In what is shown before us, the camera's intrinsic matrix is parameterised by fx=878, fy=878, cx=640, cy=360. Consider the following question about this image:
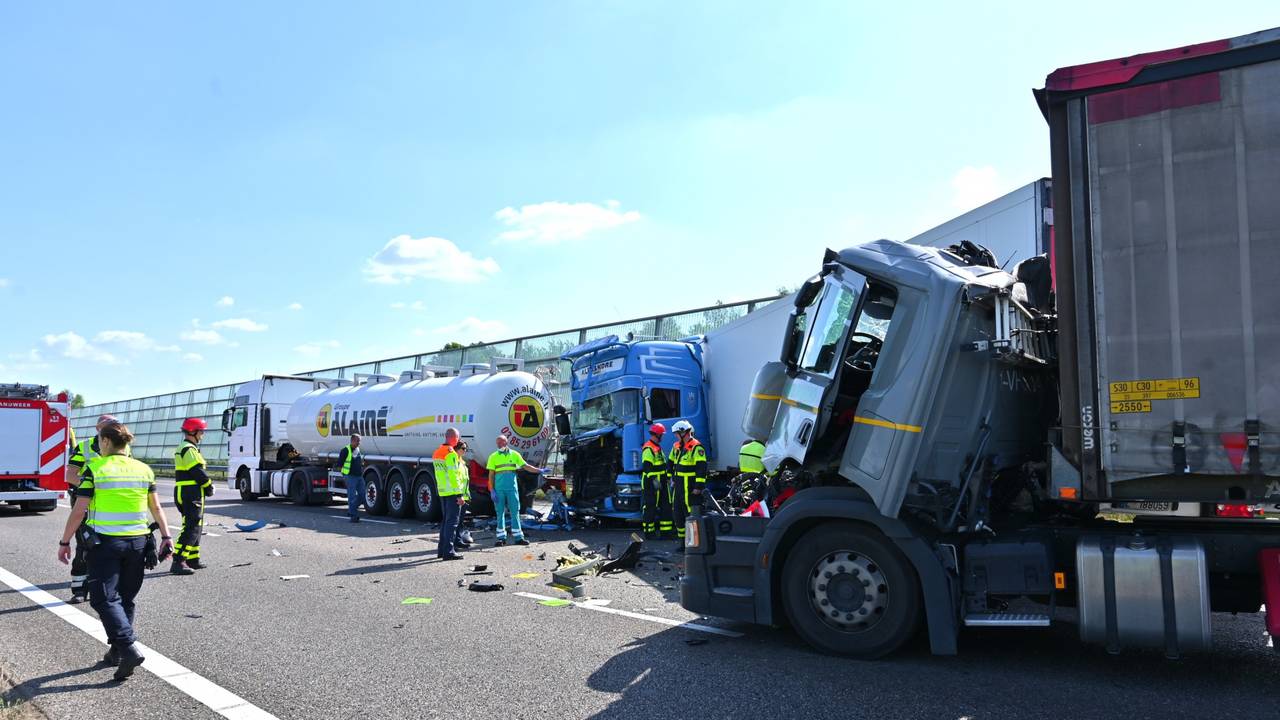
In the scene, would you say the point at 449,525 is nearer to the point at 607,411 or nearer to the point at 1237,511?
the point at 607,411

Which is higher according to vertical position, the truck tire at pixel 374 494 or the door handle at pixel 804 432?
the door handle at pixel 804 432

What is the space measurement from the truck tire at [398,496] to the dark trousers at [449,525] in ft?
19.7

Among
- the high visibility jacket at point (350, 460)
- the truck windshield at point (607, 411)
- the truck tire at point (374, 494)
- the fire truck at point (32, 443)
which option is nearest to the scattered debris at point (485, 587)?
the truck windshield at point (607, 411)

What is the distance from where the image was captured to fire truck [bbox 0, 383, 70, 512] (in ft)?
58.9

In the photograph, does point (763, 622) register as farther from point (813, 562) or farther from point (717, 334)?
point (717, 334)

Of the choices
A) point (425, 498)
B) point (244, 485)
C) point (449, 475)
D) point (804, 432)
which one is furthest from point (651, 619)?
point (244, 485)

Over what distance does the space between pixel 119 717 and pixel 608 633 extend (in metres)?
3.15

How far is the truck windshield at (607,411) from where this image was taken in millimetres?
14383

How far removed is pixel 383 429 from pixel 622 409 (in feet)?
21.2

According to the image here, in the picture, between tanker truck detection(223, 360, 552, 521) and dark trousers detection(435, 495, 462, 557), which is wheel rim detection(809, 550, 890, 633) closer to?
dark trousers detection(435, 495, 462, 557)

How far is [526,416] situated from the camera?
648 inches

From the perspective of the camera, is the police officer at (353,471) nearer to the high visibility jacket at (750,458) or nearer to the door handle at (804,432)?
the high visibility jacket at (750,458)

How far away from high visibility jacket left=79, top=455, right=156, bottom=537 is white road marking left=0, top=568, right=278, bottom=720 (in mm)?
771

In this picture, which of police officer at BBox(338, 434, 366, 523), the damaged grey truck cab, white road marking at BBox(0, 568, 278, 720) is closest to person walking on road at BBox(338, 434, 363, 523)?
police officer at BBox(338, 434, 366, 523)
